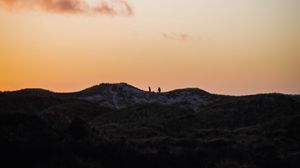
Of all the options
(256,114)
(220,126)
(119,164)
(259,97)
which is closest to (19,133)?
(119,164)

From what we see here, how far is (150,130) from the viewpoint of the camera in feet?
233

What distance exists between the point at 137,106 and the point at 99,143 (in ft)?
133

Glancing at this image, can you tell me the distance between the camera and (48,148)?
4659 cm

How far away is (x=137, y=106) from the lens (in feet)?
302

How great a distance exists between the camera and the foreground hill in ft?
155

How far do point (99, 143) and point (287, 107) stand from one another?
39951 mm

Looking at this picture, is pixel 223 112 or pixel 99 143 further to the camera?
pixel 223 112

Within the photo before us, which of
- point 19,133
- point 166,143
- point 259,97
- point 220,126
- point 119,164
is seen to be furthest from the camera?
point 259,97

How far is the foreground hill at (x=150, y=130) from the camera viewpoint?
155 ft

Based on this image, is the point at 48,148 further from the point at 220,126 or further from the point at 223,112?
the point at 223,112

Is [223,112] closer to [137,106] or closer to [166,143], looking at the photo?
[137,106]

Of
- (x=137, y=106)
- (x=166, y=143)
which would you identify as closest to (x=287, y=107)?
(x=137, y=106)

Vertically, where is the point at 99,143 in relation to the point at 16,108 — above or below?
below

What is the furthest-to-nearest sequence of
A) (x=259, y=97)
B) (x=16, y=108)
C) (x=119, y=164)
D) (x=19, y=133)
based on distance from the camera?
(x=259, y=97)
(x=16, y=108)
(x=19, y=133)
(x=119, y=164)
